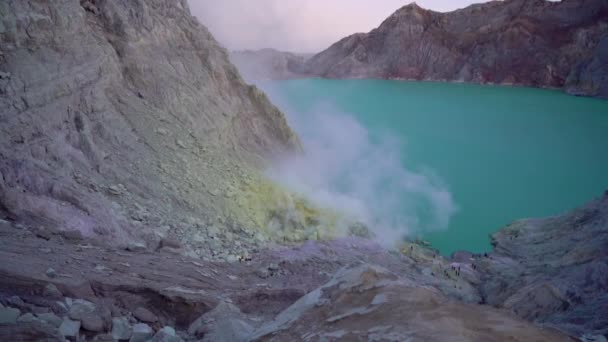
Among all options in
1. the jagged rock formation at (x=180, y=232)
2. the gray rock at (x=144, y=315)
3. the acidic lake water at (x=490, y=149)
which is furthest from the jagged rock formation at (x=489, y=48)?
the gray rock at (x=144, y=315)

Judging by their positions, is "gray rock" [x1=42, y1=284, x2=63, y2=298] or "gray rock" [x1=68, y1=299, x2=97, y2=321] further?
"gray rock" [x1=42, y1=284, x2=63, y2=298]

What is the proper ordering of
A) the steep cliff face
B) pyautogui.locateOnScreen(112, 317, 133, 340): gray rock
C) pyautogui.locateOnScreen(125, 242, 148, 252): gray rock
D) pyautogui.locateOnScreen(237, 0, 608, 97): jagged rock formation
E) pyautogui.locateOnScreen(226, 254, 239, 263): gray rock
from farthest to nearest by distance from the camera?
pyautogui.locateOnScreen(237, 0, 608, 97): jagged rock formation
pyautogui.locateOnScreen(226, 254, 239, 263): gray rock
the steep cliff face
pyautogui.locateOnScreen(125, 242, 148, 252): gray rock
pyautogui.locateOnScreen(112, 317, 133, 340): gray rock

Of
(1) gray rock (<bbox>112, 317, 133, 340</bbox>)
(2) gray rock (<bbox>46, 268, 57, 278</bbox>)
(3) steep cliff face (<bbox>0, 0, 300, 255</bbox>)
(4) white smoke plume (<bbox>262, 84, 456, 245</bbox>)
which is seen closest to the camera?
(1) gray rock (<bbox>112, 317, 133, 340</bbox>)

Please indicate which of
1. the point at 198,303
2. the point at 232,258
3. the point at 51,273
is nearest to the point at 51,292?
the point at 51,273

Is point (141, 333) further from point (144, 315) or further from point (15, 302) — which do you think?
point (15, 302)

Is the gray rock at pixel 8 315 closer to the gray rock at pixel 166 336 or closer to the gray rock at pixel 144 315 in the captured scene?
the gray rock at pixel 166 336

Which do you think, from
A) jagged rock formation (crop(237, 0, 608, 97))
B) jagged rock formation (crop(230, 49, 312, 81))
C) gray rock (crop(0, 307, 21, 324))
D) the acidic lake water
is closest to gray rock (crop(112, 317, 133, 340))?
gray rock (crop(0, 307, 21, 324))

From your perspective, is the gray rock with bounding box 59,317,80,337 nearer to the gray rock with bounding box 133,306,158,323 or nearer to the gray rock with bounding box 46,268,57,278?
the gray rock with bounding box 46,268,57,278
